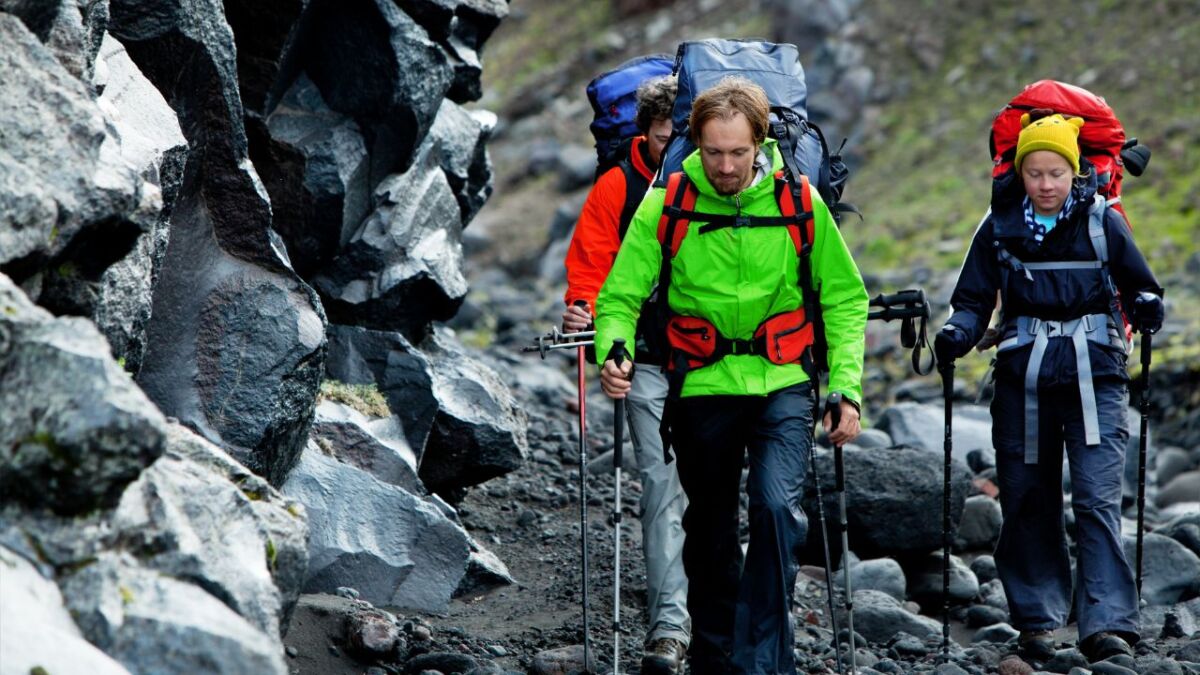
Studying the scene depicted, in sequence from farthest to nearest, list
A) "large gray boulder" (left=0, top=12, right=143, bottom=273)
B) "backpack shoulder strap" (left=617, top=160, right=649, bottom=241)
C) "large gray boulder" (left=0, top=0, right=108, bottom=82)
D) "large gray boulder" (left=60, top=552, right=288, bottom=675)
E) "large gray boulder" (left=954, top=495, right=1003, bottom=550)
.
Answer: "large gray boulder" (left=954, top=495, right=1003, bottom=550), "backpack shoulder strap" (left=617, top=160, right=649, bottom=241), "large gray boulder" (left=0, top=0, right=108, bottom=82), "large gray boulder" (left=0, top=12, right=143, bottom=273), "large gray boulder" (left=60, top=552, right=288, bottom=675)

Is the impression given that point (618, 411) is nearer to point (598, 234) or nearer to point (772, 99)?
point (598, 234)

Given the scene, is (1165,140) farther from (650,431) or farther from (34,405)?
(34,405)

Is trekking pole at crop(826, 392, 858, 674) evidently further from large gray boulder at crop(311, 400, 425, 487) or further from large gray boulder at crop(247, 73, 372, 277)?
large gray boulder at crop(247, 73, 372, 277)

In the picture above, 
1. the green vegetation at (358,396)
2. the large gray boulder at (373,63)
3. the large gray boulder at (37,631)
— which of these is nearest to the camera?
the large gray boulder at (37,631)

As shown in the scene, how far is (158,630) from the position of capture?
5.43 meters

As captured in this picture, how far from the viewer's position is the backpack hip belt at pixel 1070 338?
9516 mm

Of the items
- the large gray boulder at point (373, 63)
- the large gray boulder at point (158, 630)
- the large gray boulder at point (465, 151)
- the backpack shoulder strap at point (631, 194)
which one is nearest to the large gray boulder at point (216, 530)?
the large gray boulder at point (158, 630)

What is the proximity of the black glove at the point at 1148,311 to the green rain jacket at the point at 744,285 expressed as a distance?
8.07 feet

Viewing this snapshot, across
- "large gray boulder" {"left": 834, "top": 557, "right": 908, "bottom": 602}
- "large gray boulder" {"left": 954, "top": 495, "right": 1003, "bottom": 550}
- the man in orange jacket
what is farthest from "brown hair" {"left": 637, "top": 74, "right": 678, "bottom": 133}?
"large gray boulder" {"left": 954, "top": 495, "right": 1003, "bottom": 550}

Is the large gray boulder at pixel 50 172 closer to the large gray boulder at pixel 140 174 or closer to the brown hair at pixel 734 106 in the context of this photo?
the large gray boulder at pixel 140 174

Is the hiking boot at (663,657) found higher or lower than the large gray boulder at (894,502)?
lower

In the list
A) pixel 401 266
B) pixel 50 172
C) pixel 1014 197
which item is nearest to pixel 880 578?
pixel 1014 197

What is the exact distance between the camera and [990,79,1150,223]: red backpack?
32.1 ft

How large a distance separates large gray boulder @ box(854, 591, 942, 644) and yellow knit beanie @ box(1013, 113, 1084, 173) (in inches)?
145
